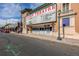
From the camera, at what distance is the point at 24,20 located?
58250mm

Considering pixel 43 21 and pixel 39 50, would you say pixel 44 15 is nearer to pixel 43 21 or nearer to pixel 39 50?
pixel 43 21

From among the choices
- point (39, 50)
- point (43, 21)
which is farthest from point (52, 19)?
point (39, 50)

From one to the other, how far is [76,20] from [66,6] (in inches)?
159

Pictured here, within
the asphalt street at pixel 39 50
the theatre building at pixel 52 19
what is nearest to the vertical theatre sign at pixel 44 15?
the theatre building at pixel 52 19

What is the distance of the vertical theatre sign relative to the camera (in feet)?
131

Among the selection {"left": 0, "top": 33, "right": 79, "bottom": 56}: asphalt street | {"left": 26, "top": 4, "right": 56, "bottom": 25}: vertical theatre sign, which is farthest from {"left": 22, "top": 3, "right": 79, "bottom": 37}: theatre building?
{"left": 0, "top": 33, "right": 79, "bottom": 56}: asphalt street

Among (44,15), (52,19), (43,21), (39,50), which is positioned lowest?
(39,50)

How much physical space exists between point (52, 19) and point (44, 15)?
4894mm

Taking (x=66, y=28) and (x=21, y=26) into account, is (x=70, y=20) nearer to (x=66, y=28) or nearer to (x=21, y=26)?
(x=66, y=28)

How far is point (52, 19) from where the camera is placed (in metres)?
40.4

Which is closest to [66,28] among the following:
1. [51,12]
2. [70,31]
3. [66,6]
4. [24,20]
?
[70,31]

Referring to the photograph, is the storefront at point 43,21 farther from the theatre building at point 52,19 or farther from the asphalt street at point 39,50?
the asphalt street at point 39,50

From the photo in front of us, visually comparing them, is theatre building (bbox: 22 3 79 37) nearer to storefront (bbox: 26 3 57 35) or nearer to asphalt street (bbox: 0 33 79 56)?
storefront (bbox: 26 3 57 35)

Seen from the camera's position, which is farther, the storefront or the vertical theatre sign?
the storefront
